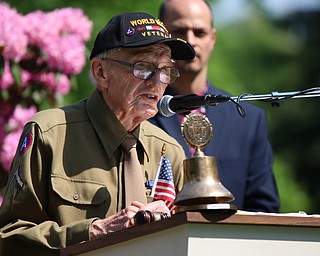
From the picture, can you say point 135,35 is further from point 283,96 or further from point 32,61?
point 32,61

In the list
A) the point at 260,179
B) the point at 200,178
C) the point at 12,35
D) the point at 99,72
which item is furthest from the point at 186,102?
the point at 12,35

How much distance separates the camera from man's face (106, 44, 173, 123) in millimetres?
5324

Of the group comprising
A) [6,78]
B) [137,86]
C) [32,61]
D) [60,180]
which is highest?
[32,61]

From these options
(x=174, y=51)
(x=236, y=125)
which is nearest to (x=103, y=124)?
(x=174, y=51)

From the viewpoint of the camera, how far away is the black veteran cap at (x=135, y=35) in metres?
5.31

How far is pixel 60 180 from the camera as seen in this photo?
200 inches

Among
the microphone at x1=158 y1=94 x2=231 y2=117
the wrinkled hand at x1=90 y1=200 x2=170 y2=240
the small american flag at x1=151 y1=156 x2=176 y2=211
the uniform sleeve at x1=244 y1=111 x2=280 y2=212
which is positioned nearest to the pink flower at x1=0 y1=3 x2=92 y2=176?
the uniform sleeve at x1=244 y1=111 x2=280 y2=212

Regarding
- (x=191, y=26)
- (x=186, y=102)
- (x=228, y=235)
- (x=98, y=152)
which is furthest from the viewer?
(x=191, y=26)

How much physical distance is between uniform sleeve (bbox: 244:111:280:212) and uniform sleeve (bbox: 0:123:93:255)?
2144 millimetres

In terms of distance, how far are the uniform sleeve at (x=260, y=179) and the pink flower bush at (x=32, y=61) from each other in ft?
4.32

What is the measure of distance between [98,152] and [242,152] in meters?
1.86

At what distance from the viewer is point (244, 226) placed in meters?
4.21

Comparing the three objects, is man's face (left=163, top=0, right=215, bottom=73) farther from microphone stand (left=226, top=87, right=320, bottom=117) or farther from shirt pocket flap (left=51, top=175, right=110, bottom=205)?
microphone stand (left=226, top=87, right=320, bottom=117)

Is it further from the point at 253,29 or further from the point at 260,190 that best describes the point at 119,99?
the point at 253,29
